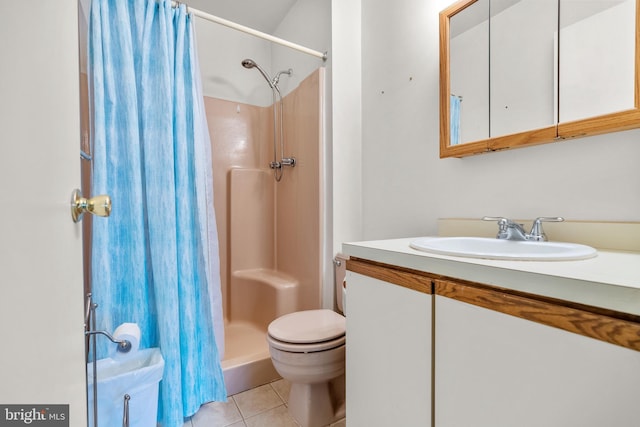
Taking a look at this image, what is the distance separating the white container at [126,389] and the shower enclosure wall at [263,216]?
54cm

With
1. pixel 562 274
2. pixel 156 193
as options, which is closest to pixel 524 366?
pixel 562 274

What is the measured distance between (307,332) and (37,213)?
3.47 feet

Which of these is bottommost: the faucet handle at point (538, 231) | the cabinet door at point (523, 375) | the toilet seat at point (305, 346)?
the toilet seat at point (305, 346)

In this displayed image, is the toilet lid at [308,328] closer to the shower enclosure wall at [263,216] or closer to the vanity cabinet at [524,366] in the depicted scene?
the shower enclosure wall at [263,216]

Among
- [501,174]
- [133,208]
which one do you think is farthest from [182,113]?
[501,174]

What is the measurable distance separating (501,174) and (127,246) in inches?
58.8

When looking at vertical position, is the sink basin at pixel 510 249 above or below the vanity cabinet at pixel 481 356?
above

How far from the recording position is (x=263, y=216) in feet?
7.55

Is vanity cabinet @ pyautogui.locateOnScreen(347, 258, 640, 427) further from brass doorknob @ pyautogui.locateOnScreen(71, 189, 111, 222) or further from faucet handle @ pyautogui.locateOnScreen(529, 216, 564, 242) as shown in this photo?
brass doorknob @ pyautogui.locateOnScreen(71, 189, 111, 222)

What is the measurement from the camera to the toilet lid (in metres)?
1.15

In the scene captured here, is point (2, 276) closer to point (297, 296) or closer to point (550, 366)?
point (550, 366)

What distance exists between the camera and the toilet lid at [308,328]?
1.15m

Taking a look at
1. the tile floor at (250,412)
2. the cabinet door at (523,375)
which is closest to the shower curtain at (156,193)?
the tile floor at (250,412)

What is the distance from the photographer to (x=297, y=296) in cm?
188
